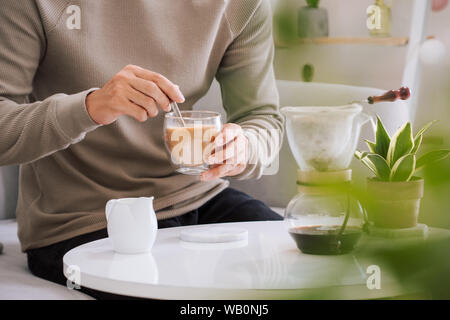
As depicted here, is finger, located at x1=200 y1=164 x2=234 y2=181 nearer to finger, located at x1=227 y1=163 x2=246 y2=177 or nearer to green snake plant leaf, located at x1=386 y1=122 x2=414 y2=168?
finger, located at x1=227 y1=163 x2=246 y2=177

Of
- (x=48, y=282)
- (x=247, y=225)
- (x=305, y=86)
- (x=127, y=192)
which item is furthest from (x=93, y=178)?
(x=305, y=86)

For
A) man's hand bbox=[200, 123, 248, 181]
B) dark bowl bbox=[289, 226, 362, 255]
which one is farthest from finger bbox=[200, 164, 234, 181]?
dark bowl bbox=[289, 226, 362, 255]

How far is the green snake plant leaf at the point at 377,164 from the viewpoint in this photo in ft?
3.27

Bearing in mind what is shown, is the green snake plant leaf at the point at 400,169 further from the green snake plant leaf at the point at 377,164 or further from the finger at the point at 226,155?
the finger at the point at 226,155

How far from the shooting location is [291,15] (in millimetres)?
260

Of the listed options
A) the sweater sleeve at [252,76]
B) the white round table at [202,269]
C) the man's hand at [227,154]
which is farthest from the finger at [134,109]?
the sweater sleeve at [252,76]

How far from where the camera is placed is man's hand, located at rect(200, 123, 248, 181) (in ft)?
3.64

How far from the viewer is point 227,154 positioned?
1.14 metres

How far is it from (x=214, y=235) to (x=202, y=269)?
208 mm

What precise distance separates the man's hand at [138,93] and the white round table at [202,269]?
0.26 metres

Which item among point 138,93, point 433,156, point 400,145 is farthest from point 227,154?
point 433,156

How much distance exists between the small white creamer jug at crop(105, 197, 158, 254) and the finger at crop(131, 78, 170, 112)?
18 cm
